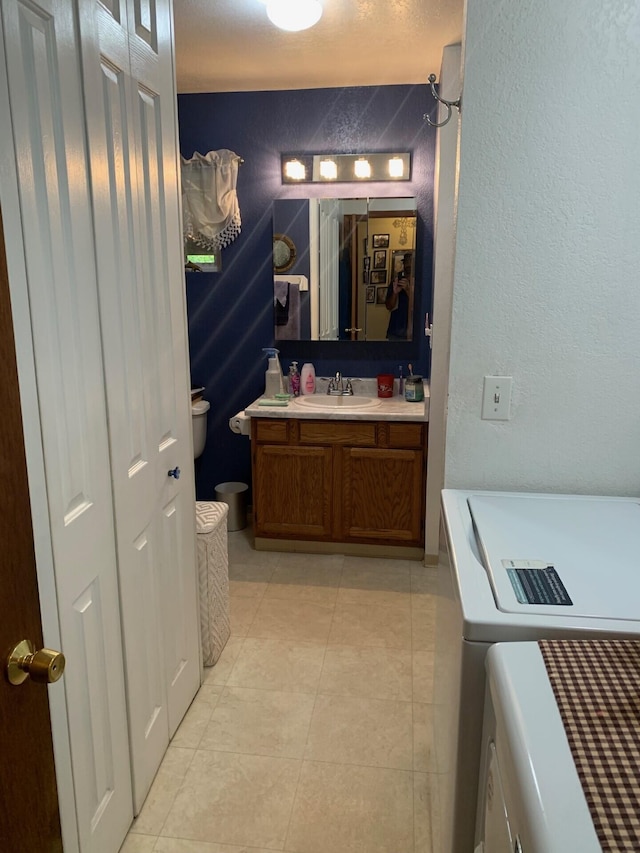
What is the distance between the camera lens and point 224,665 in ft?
8.25

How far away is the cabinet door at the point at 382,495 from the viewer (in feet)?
10.9

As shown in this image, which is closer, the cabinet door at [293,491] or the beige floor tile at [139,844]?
the beige floor tile at [139,844]

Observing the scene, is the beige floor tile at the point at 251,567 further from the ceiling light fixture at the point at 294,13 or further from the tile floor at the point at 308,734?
the ceiling light fixture at the point at 294,13

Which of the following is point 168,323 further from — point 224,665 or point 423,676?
point 423,676

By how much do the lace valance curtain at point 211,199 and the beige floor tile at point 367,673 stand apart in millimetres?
2409

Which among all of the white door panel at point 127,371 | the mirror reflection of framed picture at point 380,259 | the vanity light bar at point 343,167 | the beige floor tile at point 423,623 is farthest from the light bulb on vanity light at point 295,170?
the beige floor tile at point 423,623

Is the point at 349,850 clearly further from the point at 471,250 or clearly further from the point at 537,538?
the point at 471,250

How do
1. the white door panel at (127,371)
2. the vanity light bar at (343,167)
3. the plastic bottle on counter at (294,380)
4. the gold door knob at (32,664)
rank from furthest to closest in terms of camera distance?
the plastic bottle on counter at (294,380)
the vanity light bar at (343,167)
the white door panel at (127,371)
the gold door knob at (32,664)

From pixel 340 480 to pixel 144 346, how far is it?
182cm

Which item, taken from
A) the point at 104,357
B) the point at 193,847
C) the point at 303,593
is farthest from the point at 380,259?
the point at 193,847

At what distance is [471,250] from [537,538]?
73 centimetres

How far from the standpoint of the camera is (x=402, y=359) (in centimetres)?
372

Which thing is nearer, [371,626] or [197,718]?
[197,718]

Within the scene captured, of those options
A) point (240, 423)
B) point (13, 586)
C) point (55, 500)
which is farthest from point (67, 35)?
point (240, 423)
